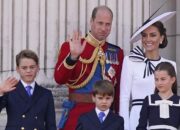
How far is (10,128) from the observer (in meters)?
A: 4.53

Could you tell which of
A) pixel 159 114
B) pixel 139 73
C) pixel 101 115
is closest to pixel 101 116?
pixel 101 115

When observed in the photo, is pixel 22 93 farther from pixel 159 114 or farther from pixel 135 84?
pixel 159 114

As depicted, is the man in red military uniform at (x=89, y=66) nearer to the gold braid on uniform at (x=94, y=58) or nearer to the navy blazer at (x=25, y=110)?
the gold braid on uniform at (x=94, y=58)

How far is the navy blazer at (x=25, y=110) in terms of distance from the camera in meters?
4.52

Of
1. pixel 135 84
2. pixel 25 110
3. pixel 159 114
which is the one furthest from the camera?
pixel 135 84

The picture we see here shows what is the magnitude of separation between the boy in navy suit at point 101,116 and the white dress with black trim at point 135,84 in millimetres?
277

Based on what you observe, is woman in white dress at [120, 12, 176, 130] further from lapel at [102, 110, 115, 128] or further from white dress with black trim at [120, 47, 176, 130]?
lapel at [102, 110, 115, 128]

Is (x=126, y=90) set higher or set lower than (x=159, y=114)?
higher

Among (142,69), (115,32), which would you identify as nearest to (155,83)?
(142,69)

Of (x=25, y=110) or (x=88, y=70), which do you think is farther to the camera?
(x=88, y=70)

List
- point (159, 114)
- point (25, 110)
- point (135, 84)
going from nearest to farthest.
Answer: point (159, 114) → point (25, 110) → point (135, 84)

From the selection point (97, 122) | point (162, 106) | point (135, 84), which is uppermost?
point (135, 84)

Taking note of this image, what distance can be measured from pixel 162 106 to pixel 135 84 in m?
0.41

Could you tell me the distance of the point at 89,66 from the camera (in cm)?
484
